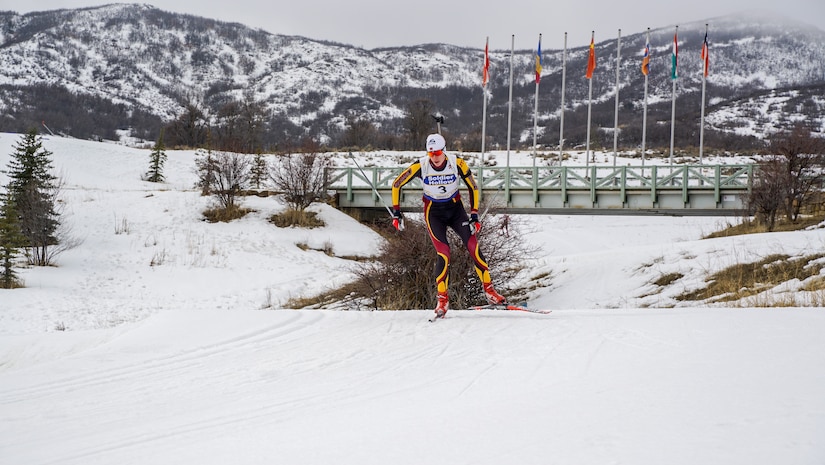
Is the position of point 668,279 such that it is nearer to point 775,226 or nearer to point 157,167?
point 775,226

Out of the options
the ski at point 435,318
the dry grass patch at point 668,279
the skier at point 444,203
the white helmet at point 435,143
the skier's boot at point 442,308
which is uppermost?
the white helmet at point 435,143

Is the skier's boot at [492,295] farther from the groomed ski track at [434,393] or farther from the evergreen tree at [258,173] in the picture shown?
the evergreen tree at [258,173]

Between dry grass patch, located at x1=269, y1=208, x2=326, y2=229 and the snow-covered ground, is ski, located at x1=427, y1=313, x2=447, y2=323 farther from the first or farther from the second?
dry grass patch, located at x1=269, y1=208, x2=326, y2=229

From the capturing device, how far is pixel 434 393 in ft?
13.3

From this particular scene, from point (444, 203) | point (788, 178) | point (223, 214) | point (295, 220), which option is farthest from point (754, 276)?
point (223, 214)

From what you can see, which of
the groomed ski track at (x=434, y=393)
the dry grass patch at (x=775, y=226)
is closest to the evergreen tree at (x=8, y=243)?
the groomed ski track at (x=434, y=393)

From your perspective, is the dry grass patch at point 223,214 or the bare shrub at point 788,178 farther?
the dry grass patch at point 223,214

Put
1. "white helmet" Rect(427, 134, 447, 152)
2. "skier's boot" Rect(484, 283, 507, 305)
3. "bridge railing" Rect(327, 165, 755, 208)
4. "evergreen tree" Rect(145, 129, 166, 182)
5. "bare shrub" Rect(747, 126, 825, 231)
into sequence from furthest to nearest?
"evergreen tree" Rect(145, 129, 166, 182), "bridge railing" Rect(327, 165, 755, 208), "bare shrub" Rect(747, 126, 825, 231), "skier's boot" Rect(484, 283, 507, 305), "white helmet" Rect(427, 134, 447, 152)

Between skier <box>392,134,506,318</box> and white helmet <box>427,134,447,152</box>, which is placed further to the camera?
skier <box>392,134,506,318</box>

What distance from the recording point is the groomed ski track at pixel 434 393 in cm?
287

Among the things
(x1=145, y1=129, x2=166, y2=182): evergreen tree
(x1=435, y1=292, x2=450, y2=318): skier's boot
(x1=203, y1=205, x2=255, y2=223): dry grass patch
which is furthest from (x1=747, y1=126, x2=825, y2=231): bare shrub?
(x1=145, y1=129, x2=166, y2=182): evergreen tree

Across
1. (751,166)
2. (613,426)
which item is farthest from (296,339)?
(751,166)

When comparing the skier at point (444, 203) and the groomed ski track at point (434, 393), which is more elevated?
the skier at point (444, 203)

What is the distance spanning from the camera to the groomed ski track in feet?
9.40
